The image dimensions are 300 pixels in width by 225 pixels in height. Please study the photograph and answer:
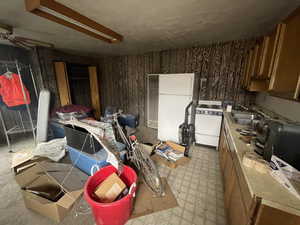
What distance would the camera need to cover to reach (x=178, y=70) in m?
3.25

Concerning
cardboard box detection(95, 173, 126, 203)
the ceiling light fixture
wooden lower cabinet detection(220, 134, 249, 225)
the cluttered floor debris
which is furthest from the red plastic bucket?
the ceiling light fixture

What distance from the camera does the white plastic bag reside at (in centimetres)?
202

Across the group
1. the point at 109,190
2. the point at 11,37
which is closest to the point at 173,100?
the point at 109,190

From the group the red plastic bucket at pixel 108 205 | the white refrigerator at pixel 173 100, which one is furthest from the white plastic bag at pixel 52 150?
the white refrigerator at pixel 173 100

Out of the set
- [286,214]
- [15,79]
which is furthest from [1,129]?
[286,214]

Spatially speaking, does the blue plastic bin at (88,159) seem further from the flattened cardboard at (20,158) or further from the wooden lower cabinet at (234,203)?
the wooden lower cabinet at (234,203)

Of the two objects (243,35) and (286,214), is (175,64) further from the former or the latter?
(286,214)

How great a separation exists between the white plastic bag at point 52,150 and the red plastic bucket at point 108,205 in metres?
1.27

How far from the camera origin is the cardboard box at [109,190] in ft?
4.04

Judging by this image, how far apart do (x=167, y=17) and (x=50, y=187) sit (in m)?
2.50

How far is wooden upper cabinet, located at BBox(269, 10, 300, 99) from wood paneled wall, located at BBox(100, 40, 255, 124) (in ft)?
5.38

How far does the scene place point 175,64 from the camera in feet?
10.6

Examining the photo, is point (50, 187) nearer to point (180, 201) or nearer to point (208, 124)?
point (180, 201)

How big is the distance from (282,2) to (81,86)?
4.50m
